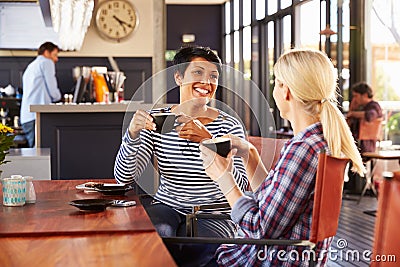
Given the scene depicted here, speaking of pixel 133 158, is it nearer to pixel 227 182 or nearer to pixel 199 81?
pixel 199 81

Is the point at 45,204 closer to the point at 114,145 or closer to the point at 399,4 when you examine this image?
the point at 114,145

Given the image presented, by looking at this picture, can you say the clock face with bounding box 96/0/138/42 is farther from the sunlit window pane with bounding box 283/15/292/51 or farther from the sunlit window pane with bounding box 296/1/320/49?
the sunlit window pane with bounding box 283/15/292/51

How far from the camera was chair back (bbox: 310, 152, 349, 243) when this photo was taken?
2.04 m

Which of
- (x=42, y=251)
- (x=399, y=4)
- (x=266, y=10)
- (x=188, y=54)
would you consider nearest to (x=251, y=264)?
(x=42, y=251)

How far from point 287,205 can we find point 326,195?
0.39ft

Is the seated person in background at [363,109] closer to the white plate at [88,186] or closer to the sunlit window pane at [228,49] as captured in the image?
the white plate at [88,186]

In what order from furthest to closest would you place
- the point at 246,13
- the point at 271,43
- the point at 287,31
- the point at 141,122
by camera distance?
1. the point at 246,13
2. the point at 271,43
3. the point at 287,31
4. the point at 141,122

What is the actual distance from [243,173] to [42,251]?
1.18 m

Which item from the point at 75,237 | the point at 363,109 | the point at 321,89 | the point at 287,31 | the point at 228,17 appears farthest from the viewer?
the point at 228,17

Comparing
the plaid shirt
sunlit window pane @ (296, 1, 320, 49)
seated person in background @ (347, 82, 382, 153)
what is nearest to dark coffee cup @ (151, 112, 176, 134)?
the plaid shirt

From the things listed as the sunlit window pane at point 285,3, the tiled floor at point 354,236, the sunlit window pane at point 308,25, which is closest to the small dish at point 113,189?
the tiled floor at point 354,236

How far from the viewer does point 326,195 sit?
206 centimetres

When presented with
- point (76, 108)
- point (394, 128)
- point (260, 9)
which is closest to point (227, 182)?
A: point (76, 108)

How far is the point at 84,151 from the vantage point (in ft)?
19.1
